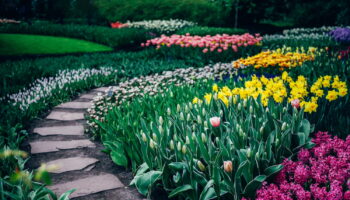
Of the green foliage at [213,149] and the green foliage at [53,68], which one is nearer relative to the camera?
the green foliage at [213,149]

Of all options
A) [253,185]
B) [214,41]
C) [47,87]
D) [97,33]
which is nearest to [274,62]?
[214,41]

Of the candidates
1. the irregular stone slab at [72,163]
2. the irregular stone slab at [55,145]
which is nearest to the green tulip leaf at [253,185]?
the irregular stone slab at [72,163]

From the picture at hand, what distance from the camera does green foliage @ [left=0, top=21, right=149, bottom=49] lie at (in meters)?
11.9

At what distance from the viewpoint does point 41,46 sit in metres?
11.5

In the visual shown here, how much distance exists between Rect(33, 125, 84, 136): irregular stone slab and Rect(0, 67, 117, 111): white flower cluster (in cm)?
60

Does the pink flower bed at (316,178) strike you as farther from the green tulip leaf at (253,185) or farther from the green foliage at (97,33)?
the green foliage at (97,33)

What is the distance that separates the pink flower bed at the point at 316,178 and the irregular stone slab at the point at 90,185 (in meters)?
1.43

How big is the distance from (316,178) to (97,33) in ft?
40.4

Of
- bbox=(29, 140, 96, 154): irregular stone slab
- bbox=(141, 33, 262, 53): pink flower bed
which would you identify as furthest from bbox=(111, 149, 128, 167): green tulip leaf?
bbox=(141, 33, 262, 53): pink flower bed

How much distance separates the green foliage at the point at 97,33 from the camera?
468 inches

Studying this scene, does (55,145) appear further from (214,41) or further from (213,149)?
(214,41)

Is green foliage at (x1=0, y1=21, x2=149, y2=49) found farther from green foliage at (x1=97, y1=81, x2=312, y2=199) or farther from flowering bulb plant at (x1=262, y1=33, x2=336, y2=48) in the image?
green foliage at (x1=97, y1=81, x2=312, y2=199)

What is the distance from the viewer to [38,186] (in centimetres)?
238

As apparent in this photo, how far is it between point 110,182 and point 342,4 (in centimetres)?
1966
